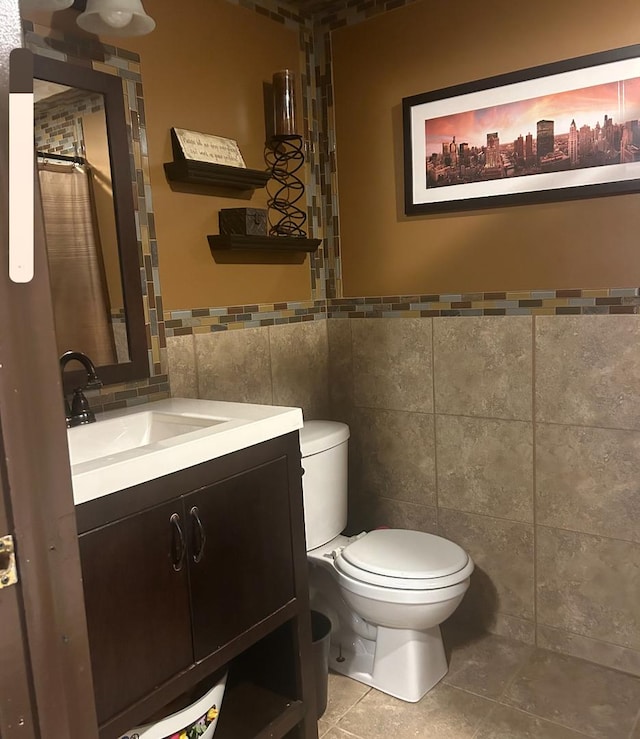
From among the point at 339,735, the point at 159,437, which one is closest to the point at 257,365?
the point at 159,437

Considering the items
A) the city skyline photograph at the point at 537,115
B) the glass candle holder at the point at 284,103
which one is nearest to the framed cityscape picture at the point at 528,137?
the city skyline photograph at the point at 537,115

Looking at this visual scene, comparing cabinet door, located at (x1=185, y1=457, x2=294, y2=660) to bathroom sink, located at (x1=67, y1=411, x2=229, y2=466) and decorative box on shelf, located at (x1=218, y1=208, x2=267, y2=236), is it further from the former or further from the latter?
decorative box on shelf, located at (x1=218, y1=208, x2=267, y2=236)

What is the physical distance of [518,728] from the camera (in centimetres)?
194

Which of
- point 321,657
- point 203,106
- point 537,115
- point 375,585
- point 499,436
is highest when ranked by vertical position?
point 203,106

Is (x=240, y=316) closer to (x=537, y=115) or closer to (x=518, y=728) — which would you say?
(x=537, y=115)

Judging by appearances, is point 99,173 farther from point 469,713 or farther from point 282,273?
point 469,713

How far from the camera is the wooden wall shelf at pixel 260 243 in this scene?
2.26m

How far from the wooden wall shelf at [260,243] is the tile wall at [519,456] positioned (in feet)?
1.32

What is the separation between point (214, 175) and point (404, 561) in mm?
1394

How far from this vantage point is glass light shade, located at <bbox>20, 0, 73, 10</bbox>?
1674 mm

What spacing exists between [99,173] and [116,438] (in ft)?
2.53

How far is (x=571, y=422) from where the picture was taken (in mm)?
2195

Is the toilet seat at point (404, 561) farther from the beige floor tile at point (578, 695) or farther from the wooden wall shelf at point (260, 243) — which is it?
the wooden wall shelf at point (260, 243)

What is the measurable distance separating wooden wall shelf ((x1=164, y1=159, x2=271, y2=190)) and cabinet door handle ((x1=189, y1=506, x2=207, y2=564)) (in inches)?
44.5
